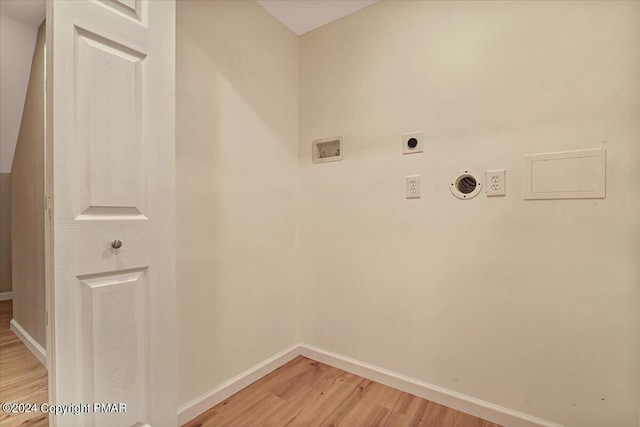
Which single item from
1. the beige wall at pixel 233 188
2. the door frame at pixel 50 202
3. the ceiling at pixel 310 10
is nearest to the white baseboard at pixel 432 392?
the beige wall at pixel 233 188

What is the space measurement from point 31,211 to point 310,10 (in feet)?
7.79

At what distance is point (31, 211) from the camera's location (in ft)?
6.75

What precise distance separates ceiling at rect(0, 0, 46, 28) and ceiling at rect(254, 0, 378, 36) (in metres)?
1.40

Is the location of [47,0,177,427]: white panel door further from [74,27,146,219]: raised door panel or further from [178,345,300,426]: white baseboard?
[178,345,300,426]: white baseboard

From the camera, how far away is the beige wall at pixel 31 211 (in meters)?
1.91

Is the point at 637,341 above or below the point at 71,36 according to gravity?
below

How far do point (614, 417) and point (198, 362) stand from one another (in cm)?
182

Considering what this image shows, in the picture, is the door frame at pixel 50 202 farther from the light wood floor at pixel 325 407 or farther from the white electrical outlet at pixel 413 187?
the white electrical outlet at pixel 413 187

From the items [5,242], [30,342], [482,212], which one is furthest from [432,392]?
[5,242]

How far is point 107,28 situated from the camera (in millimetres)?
975

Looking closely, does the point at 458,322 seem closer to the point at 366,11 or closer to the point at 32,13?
the point at 366,11

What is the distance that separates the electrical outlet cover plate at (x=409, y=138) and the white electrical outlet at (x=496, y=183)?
1.19 ft

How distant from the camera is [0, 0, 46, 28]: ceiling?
1.77m

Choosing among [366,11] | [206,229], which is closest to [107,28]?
[206,229]
